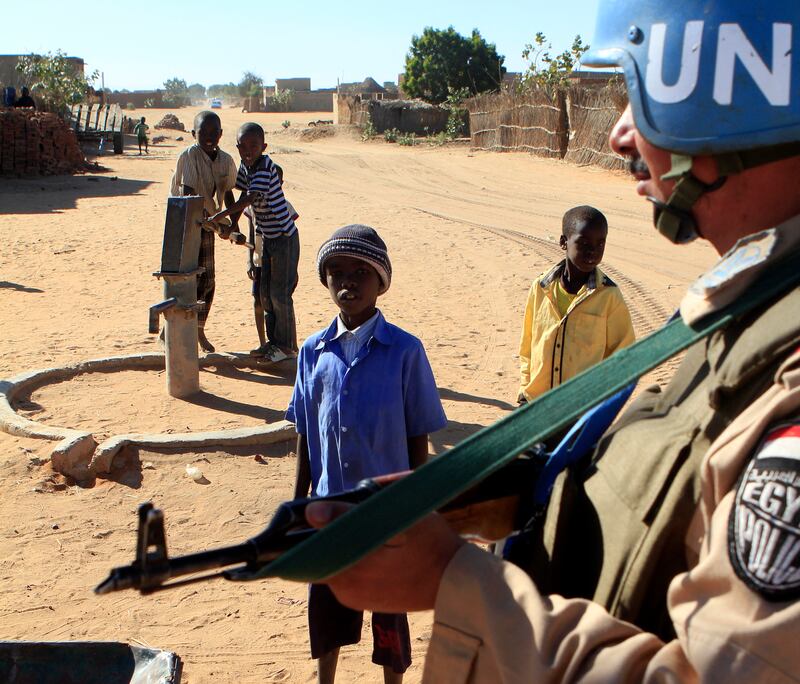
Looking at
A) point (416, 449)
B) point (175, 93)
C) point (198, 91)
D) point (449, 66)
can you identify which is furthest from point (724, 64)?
point (198, 91)

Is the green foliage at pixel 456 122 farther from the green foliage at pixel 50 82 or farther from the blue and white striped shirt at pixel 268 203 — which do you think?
the blue and white striped shirt at pixel 268 203

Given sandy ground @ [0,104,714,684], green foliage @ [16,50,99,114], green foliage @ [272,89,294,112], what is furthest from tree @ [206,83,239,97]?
sandy ground @ [0,104,714,684]

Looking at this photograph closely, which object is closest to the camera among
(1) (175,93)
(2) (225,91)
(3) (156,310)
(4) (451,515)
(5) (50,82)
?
(4) (451,515)

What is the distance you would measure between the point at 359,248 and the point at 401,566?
6.86ft

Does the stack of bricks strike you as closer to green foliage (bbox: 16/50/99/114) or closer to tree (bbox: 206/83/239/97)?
Answer: green foliage (bbox: 16/50/99/114)

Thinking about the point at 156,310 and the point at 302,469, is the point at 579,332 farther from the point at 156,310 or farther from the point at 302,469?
the point at 156,310

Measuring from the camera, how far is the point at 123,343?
7.95 m

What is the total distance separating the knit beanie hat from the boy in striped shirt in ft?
12.1

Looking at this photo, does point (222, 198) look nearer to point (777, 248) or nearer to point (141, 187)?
point (777, 248)

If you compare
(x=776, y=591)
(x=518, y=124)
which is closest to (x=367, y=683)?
(x=776, y=591)

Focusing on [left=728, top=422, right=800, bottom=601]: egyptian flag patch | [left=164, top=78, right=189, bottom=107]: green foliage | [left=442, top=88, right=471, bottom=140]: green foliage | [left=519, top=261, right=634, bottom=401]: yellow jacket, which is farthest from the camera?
[left=164, top=78, right=189, bottom=107]: green foliage

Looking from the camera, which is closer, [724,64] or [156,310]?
[724,64]

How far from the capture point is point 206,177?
7.50 metres

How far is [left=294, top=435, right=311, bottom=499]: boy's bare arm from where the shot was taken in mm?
3303
